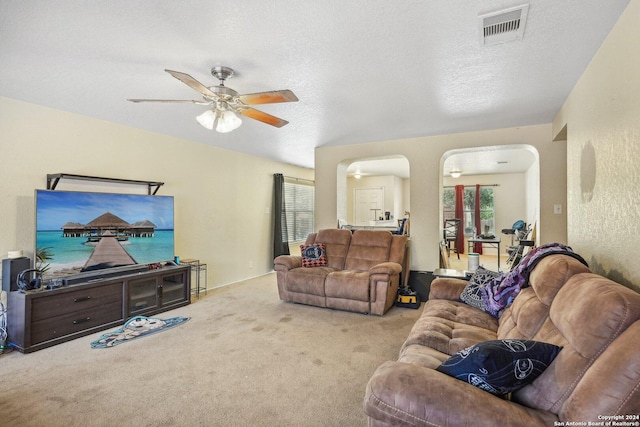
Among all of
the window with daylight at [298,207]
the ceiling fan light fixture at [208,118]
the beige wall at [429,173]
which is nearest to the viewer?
the ceiling fan light fixture at [208,118]

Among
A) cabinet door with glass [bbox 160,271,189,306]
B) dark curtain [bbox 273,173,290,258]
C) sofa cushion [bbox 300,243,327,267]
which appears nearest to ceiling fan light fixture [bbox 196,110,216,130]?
cabinet door with glass [bbox 160,271,189,306]

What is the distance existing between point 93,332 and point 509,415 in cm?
370

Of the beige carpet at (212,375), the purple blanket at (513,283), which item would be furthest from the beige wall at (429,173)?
the purple blanket at (513,283)

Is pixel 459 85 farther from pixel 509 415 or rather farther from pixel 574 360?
pixel 509 415

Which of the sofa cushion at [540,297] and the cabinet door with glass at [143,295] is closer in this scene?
the sofa cushion at [540,297]

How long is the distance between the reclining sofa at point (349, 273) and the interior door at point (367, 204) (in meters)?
4.80

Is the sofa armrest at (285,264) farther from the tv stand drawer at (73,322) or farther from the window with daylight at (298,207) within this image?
the window with daylight at (298,207)

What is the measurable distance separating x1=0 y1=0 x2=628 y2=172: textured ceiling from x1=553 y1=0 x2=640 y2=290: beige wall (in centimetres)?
18

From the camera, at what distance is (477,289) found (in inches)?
103

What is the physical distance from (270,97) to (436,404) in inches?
83.4

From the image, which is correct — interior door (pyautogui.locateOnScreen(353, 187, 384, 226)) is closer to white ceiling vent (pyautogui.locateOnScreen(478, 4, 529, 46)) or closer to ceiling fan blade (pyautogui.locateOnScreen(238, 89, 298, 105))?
ceiling fan blade (pyautogui.locateOnScreen(238, 89, 298, 105))

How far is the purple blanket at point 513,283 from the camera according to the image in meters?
2.15

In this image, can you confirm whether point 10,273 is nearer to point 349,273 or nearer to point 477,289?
point 349,273

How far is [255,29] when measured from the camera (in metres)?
1.93
